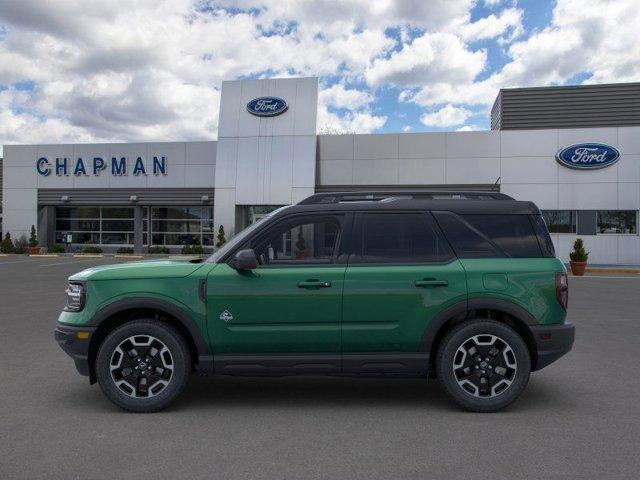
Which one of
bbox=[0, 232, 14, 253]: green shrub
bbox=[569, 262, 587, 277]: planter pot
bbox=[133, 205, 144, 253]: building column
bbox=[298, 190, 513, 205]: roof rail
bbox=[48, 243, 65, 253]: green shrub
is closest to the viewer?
bbox=[298, 190, 513, 205]: roof rail

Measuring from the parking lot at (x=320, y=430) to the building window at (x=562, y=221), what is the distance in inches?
810

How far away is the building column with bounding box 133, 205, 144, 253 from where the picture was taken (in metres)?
32.0

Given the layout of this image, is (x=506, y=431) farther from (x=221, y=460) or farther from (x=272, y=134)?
(x=272, y=134)

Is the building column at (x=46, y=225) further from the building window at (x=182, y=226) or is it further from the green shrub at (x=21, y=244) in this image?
the building window at (x=182, y=226)

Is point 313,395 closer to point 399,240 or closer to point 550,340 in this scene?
point 399,240

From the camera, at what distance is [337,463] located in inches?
146

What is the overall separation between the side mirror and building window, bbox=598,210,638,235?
24773 millimetres

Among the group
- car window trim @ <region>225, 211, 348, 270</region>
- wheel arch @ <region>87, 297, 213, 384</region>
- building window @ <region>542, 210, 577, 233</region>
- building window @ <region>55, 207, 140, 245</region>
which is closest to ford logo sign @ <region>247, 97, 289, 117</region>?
building window @ <region>55, 207, 140, 245</region>

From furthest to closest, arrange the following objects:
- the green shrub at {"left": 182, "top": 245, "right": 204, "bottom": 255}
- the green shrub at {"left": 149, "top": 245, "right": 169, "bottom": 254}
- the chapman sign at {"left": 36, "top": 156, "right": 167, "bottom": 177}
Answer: the green shrub at {"left": 149, "top": 245, "right": 169, "bottom": 254}
the chapman sign at {"left": 36, "top": 156, "right": 167, "bottom": 177}
the green shrub at {"left": 182, "top": 245, "right": 204, "bottom": 255}

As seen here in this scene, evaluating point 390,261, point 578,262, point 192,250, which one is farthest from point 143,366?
point 192,250

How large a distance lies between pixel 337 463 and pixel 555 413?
7.15 feet

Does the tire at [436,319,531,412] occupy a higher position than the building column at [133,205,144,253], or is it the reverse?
the building column at [133,205,144,253]

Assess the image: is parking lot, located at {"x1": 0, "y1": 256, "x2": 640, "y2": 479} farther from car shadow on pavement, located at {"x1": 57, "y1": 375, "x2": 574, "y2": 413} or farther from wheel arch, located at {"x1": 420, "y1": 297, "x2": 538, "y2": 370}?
wheel arch, located at {"x1": 420, "y1": 297, "x2": 538, "y2": 370}

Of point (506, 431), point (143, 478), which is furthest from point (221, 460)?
point (506, 431)
